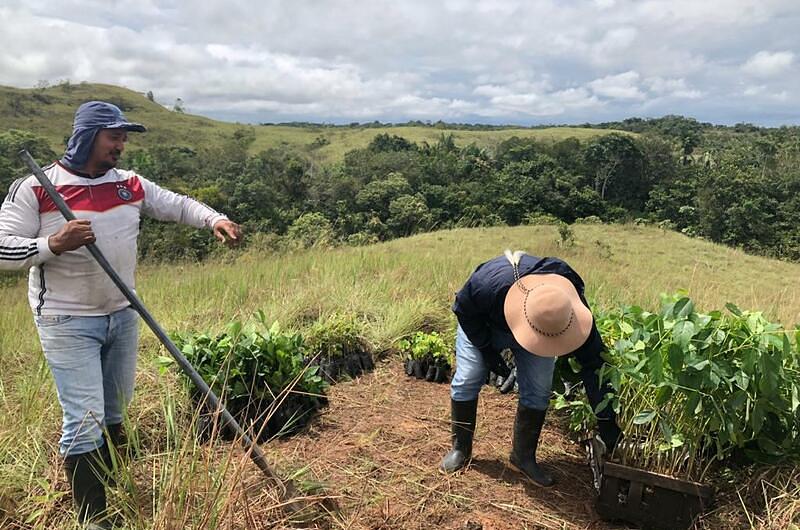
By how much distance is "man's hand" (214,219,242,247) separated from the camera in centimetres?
251

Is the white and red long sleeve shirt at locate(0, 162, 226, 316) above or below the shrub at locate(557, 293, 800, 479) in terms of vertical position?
above

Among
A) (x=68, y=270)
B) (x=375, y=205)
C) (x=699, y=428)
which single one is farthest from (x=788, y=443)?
(x=375, y=205)

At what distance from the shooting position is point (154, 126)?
265 feet

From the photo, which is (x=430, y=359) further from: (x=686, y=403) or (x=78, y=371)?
(x=78, y=371)

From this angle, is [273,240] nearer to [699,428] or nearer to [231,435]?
[231,435]

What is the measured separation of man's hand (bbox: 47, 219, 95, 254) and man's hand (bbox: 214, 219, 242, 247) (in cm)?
63

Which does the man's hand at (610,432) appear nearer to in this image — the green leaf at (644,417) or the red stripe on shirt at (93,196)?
the green leaf at (644,417)

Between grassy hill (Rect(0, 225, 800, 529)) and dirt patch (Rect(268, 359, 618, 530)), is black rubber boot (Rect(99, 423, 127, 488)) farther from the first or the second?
dirt patch (Rect(268, 359, 618, 530))

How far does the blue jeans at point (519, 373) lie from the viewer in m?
2.73

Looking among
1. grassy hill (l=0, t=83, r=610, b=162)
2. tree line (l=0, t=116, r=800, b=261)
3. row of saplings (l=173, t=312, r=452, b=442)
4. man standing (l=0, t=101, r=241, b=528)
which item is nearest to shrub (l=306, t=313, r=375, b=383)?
row of saplings (l=173, t=312, r=452, b=442)

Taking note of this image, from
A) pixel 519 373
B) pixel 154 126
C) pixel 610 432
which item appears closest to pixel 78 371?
pixel 519 373

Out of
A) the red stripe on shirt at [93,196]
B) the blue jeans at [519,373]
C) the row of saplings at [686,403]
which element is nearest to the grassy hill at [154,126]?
the red stripe on shirt at [93,196]

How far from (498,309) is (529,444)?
30.5 inches

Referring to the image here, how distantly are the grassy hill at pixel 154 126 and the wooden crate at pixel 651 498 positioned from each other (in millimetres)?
64349
